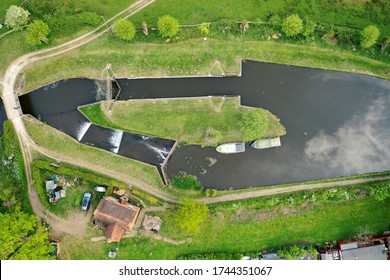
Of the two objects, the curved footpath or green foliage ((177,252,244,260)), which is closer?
green foliage ((177,252,244,260))

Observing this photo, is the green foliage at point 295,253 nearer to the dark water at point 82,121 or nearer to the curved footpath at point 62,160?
the curved footpath at point 62,160

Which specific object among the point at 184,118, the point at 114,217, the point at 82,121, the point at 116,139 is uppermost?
the point at 82,121

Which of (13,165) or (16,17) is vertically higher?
(16,17)

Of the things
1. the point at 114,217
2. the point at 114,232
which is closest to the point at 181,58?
the point at 114,217

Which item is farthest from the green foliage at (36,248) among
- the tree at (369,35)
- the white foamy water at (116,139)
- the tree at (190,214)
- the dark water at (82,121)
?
the tree at (369,35)

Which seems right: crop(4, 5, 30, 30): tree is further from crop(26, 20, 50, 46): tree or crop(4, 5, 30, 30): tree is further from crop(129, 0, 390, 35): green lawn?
crop(129, 0, 390, 35): green lawn

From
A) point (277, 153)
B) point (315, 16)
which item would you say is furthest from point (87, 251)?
point (315, 16)

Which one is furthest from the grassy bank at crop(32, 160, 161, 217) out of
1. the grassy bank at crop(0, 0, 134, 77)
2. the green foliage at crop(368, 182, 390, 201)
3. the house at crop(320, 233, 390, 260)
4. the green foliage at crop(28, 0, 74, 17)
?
the green foliage at crop(368, 182, 390, 201)

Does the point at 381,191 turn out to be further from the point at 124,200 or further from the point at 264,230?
the point at 124,200
